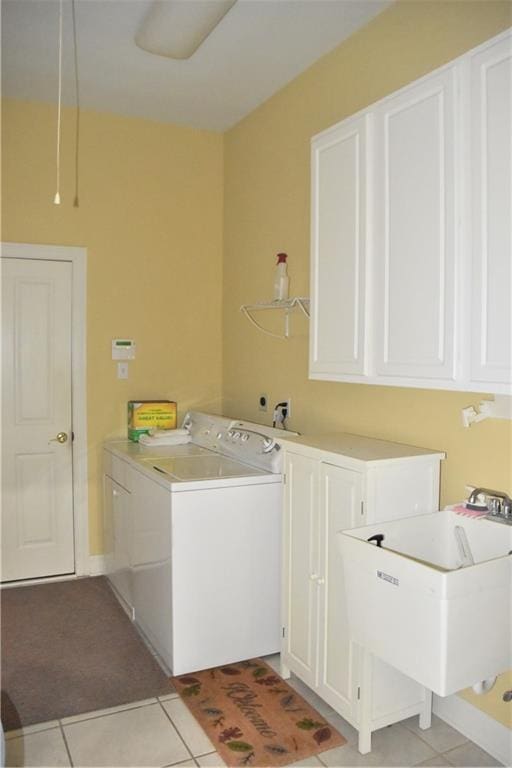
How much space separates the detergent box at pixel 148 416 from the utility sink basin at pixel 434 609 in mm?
2210

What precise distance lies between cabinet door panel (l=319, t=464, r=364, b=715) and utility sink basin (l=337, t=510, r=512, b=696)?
23 cm

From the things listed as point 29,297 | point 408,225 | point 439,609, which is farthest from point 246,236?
point 439,609

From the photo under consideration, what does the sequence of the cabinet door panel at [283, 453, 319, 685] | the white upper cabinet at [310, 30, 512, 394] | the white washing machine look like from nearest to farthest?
the white upper cabinet at [310, 30, 512, 394] → the cabinet door panel at [283, 453, 319, 685] → the white washing machine

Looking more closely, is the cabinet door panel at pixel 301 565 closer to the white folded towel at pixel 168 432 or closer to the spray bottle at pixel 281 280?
the spray bottle at pixel 281 280

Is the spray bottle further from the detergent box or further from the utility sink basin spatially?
the utility sink basin

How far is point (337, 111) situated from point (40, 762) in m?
3.00

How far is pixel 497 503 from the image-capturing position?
203cm

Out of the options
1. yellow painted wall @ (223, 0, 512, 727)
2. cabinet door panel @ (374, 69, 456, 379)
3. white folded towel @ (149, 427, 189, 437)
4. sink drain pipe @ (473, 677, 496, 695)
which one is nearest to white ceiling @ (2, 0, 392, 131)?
yellow painted wall @ (223, 0, 512, 727)

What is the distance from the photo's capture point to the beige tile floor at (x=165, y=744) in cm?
215

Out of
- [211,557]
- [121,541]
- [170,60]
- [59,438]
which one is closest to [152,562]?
[211,557]

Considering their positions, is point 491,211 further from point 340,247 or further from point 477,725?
point 477,725

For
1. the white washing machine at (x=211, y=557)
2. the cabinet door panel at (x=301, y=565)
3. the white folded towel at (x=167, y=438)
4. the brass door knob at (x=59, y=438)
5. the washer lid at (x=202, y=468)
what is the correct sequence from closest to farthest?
1. the cabinet door panel at (x=301, y=565)
2. the white washing machine at (x=211, y=557)
3. the washer lid at (x=202, y=468)
4. the white folded towel at (x=167, y=438)
5. the brass door knob at (x=59, y=438)

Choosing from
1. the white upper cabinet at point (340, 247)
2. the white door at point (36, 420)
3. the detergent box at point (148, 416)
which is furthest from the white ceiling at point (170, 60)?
the detergent box at point (148, 416)

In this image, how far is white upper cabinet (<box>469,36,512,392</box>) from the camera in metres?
1.74
